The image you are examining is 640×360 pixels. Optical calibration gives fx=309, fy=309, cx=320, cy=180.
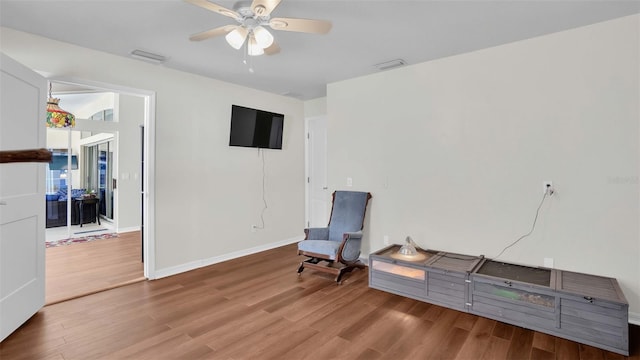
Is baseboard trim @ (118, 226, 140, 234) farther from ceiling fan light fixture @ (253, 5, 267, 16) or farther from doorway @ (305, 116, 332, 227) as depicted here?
ceiling fan light fixture @ (253, 5, 267, 16)

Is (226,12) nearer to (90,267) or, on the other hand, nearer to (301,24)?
(301,24)

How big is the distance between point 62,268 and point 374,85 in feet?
15.4

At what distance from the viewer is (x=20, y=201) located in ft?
8.20

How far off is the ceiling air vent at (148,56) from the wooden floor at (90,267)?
8.27 feet

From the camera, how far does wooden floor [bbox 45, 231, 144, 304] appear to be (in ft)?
11.0

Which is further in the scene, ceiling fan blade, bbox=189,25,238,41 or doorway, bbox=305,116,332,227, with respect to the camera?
doorway, bbox=305,116,332,227

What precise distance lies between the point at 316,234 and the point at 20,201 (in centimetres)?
289

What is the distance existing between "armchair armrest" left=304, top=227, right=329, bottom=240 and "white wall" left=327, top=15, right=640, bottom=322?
59 centimetres

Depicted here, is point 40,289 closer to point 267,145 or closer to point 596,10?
point 267,145

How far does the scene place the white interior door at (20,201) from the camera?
7.61ft

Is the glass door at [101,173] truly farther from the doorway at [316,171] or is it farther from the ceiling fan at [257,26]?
the ceiling fan at [257,26]

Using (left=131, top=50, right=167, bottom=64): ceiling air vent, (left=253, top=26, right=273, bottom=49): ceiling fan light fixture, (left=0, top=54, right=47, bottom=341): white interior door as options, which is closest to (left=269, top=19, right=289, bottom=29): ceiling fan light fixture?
(left=253, top=26, right=273, bottom=49): ceiling fan light fixture

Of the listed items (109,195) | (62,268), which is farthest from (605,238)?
(109,195)

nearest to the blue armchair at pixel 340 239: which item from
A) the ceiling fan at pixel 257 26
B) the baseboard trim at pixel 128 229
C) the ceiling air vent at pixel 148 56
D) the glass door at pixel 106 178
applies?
the ceiling fan at pixel 257 26
